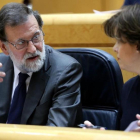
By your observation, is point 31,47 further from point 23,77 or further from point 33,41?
point 23,77

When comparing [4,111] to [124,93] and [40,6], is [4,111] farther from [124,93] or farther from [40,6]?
[40,6]

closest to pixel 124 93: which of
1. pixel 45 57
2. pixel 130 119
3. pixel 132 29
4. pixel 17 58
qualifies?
pixel 130 119

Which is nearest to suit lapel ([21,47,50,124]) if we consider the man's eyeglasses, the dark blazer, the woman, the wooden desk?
the dark blazer

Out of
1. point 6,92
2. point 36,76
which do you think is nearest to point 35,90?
point 36,76

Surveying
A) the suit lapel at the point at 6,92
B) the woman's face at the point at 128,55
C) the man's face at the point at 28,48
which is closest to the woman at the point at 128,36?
the woman's face at the point at 128,55

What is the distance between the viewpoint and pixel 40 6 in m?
5.49

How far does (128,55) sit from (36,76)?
57 cm

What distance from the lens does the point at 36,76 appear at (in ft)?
5.49

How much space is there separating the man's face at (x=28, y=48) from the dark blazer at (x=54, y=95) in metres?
0.05

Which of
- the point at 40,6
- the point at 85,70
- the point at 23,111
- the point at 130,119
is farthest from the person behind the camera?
the point at 40,6

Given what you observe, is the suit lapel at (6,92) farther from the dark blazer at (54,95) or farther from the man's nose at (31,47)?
the man's nose at (31,47)

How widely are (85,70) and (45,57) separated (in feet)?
0.69

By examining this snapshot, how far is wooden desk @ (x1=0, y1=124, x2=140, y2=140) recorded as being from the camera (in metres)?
0.77

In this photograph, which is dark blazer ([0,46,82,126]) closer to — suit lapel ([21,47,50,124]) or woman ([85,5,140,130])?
suit lapel ([21,47,50,124])
